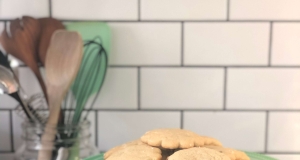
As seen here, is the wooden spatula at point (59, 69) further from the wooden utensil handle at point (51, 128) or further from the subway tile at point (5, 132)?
the subway tile at point (5, 132)

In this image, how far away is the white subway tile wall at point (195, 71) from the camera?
60 centimetres

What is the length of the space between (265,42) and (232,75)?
0.08 metres

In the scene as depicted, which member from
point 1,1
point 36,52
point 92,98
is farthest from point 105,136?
point 1,1

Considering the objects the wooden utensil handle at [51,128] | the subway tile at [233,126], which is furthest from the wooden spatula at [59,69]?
the subway tile at [233,126]

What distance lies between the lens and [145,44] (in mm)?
614

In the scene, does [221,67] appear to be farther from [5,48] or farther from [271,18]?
[5,48]

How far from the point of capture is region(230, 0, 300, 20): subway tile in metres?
0.60

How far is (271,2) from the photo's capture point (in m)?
0.60

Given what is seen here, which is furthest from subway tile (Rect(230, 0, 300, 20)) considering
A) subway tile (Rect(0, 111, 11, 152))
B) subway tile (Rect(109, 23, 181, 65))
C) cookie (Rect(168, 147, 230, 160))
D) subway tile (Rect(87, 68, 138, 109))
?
subway tile (Rect(0, 111, 11, 152))

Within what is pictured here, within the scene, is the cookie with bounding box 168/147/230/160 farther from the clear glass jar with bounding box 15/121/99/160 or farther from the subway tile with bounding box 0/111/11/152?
the subway tile with bounding box 0/111/11/152

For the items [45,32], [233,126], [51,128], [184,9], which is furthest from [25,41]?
[233,126]

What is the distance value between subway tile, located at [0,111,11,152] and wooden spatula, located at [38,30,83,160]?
5.2 inches

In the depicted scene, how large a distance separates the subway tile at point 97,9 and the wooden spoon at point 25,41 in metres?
0.05

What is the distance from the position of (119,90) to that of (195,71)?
0.46ft
